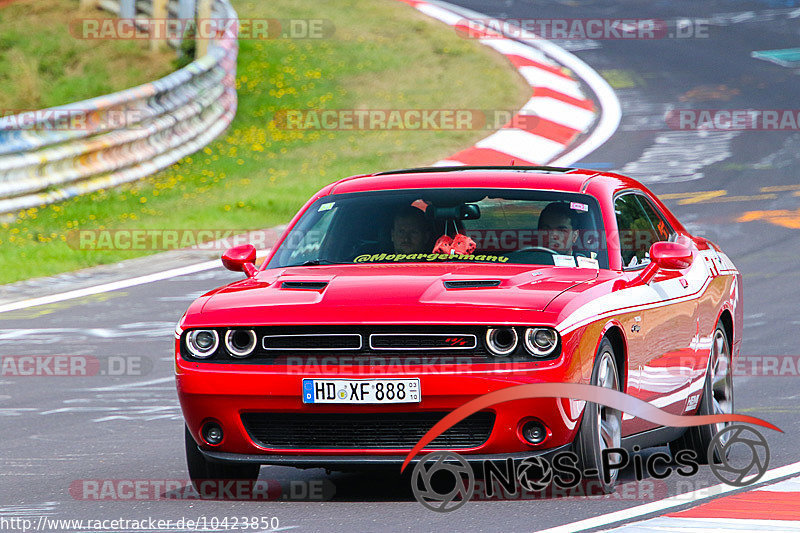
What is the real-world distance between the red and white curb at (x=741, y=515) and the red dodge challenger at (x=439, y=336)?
464 mm

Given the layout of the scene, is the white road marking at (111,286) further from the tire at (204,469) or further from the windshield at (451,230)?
the tire at (204,469)

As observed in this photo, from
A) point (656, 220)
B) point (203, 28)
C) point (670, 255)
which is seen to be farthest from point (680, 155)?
point (670, 255)

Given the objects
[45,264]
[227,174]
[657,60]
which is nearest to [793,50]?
[657,60]

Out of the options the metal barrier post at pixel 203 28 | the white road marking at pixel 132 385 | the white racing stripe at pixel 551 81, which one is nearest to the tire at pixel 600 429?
the white road marking at pixel 132 385

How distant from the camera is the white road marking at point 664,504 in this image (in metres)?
5.85

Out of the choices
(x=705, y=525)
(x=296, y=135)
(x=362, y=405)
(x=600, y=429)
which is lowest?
(x=296, y=135)

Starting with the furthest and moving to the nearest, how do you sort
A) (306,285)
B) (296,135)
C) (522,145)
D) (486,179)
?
(296,135)
(522,145)
(486,179)
(306,285)

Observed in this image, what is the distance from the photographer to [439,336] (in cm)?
620

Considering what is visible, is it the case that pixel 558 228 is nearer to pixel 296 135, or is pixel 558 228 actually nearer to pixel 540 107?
pixel 296 135

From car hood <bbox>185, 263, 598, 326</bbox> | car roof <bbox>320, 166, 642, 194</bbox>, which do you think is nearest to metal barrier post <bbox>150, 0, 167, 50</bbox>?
car roof <bbox>320, 166, 642, 194</bbox>

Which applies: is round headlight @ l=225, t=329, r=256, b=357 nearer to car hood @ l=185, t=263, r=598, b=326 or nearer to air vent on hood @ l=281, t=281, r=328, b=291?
car hood @ l=185, t=263, r=598, b=326

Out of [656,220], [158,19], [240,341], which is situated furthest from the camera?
[158,19]

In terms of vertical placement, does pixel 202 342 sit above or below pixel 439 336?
below

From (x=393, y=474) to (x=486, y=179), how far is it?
5.05 feet
